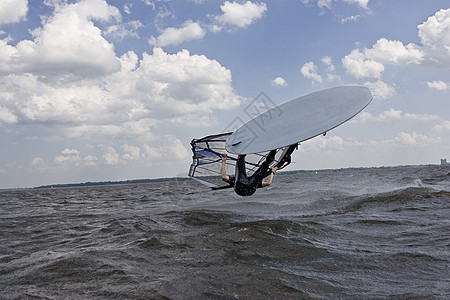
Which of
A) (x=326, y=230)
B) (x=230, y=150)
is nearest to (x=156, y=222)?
(x=230, y=150)

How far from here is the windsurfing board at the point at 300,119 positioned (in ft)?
26.3

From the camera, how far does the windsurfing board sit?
8.02 m

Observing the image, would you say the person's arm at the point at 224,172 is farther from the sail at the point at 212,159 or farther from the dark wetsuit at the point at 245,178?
the sail at the point at 212,159

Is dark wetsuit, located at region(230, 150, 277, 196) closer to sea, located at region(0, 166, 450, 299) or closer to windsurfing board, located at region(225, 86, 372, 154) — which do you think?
windsurfing board, located at region(225, 86, 372, 154)

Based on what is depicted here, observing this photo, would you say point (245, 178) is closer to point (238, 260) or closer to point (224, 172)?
point (224, 172)

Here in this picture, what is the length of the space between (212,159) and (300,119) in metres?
5.45

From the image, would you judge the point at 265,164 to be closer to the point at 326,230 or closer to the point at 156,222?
the point at 326,230

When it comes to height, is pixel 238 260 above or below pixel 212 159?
below

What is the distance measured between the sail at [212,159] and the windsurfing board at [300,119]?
5.11 ft

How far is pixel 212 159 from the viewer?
13938mm

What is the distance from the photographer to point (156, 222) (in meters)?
12.0

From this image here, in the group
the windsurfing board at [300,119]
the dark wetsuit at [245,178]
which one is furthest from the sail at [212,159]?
→ the dark wetsuit at [245,178]

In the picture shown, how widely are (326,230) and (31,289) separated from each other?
22.8ft


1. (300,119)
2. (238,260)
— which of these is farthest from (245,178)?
(238,260)
